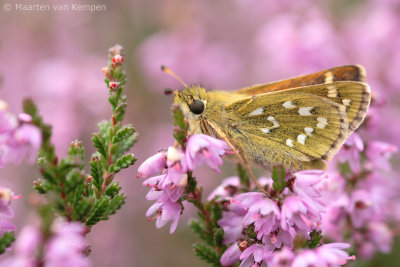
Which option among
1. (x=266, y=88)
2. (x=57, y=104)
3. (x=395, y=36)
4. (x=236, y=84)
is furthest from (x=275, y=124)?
(x=236, y=84)

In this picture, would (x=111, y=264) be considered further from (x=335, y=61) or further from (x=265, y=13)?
(x=265, y=13)

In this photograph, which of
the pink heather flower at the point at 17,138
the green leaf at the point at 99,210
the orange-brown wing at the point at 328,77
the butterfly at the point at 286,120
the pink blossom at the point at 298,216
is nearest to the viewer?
the pink heather flower at the point at 17,138

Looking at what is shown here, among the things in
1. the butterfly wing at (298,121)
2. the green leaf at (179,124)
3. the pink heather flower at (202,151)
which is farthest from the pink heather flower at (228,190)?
the green leaf at (179,124)

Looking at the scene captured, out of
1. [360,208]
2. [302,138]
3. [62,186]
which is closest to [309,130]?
[302,138]

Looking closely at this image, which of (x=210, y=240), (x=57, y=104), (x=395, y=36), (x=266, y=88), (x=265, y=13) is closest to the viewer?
(x=210, y=240)

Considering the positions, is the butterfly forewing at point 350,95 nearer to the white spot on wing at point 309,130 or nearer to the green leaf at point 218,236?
the white spot on wing at point 309,130
